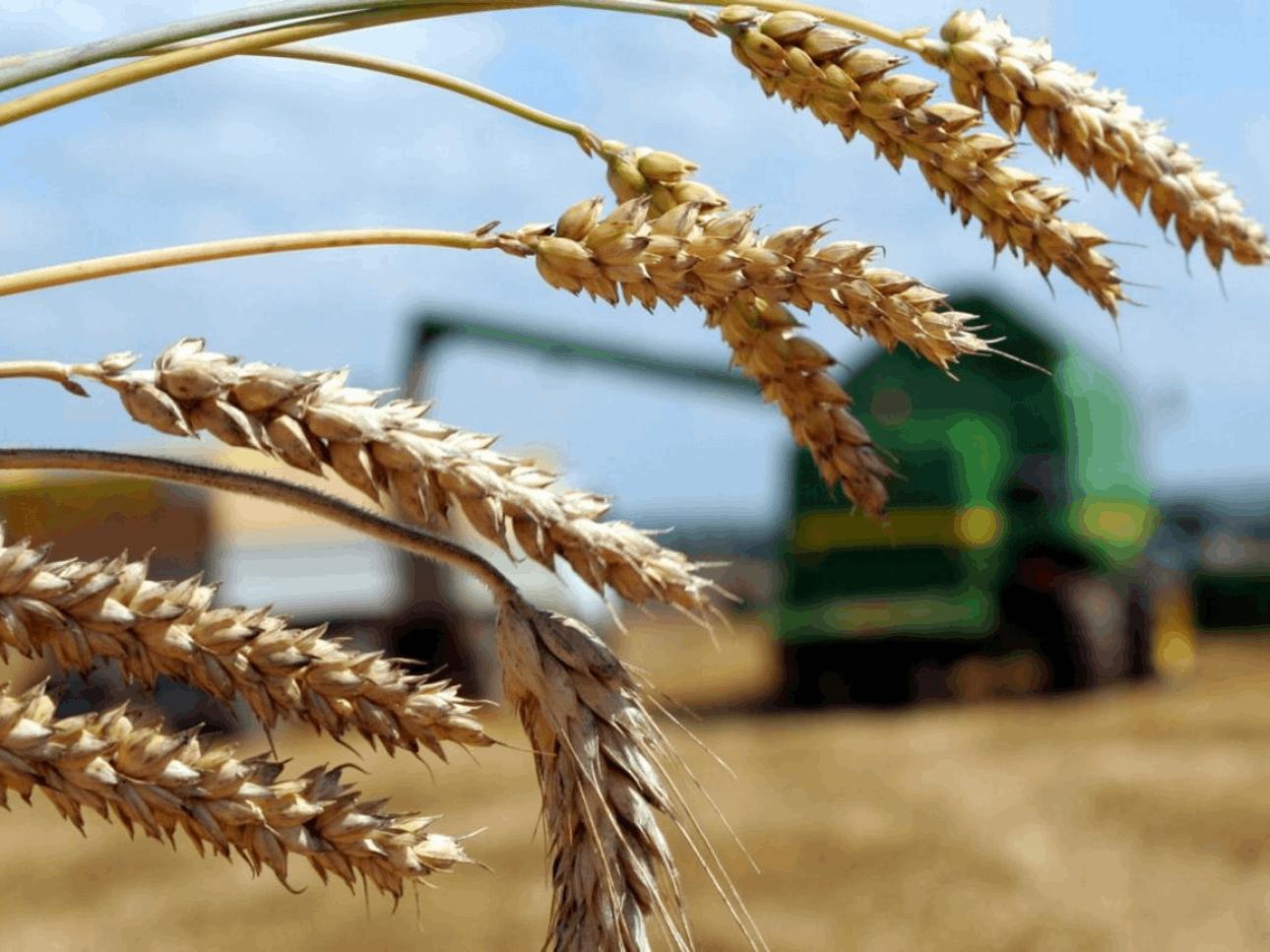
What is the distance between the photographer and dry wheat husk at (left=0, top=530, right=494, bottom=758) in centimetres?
89

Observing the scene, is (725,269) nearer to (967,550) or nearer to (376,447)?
(376,447)

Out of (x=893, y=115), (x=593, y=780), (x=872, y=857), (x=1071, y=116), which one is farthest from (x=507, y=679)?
(x=872, y=857)

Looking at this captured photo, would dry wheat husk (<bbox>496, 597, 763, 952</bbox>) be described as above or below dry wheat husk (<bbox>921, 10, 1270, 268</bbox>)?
below

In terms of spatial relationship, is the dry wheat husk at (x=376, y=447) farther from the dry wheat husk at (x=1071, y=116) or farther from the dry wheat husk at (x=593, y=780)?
the dry wheat husk at (x=1071, y=116)

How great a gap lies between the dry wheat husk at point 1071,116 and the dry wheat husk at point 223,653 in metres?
0.54

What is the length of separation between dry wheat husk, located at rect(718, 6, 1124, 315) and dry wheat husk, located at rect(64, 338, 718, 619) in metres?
0.31

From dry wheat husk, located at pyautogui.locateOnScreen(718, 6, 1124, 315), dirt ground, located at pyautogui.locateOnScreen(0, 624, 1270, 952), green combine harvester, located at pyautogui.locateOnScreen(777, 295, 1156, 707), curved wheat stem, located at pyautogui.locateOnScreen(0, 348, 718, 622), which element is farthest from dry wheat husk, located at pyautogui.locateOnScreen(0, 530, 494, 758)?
green combine harvester, located at pyautogui.locateOnScreen(777, 295, 1156, 707)

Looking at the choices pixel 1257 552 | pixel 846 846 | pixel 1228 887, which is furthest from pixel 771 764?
pixel 1257 552

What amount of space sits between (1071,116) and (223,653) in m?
0.65

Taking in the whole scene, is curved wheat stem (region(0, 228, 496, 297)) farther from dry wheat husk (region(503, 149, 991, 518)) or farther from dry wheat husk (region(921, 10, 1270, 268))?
dry wheat husk (region(921, 10, 1270, 268))

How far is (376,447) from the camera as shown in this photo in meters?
Answer: 0.88

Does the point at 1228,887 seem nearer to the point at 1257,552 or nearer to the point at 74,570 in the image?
the point at 74,570

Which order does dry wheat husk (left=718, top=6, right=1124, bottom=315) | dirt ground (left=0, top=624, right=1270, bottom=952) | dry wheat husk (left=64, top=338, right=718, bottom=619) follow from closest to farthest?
dry wheat husk (left=64, top=338, right=718, bottom=619), dry wheat husk (left=718, top=6, right=1124, bottom=315), dirt ground (left=0, top=624, right=1270, bottom=952)

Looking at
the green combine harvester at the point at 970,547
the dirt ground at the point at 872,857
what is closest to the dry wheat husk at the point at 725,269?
the dirt ground at the point at 872,857
